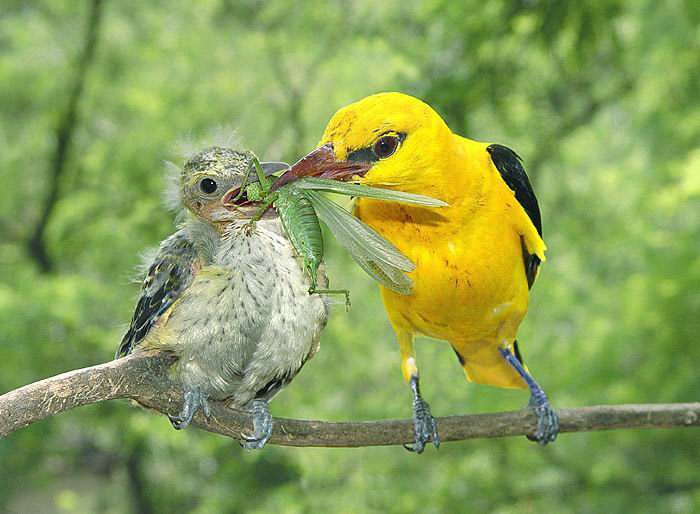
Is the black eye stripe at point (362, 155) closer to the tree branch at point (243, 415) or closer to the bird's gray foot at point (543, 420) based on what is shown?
the tree branch at point (243, 415)

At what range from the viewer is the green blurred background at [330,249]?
5.38m

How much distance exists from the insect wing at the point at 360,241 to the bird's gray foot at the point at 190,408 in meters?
0.65

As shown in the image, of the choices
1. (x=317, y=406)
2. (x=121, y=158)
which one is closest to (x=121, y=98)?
(x=121, y=158)

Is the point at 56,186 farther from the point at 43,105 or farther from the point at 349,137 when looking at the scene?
the point at 349,137

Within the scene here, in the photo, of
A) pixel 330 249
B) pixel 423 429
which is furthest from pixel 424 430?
pixel 330 249

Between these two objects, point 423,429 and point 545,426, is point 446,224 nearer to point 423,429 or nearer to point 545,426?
point 423,429

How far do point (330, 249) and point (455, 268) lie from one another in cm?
453

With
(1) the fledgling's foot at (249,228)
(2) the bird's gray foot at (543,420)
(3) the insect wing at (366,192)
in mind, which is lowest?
(2) the bird's gray foot at (543,420)

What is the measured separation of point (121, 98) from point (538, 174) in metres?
3.80

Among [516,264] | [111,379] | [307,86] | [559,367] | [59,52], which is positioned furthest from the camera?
[307,86]

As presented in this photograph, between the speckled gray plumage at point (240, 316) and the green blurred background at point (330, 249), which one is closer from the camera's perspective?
the speckled gray plumage at point (240, 316)

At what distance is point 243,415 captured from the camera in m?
2.39

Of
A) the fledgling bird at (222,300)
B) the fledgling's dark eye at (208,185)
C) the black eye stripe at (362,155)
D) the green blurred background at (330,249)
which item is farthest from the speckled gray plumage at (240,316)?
the green blurred background at (330,249)

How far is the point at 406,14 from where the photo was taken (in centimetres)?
694
